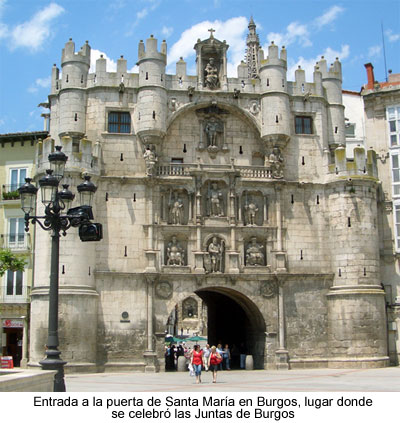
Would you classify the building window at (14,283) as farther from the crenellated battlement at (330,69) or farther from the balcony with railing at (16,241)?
the crenellated battlement at (330,69)

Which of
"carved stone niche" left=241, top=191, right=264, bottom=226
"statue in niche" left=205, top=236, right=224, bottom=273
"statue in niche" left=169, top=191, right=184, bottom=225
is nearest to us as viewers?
"statue in niche" left=205, top=236, right=224, bottom=273

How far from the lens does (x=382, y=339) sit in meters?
35.4

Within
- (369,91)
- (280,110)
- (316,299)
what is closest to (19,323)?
(316,299)

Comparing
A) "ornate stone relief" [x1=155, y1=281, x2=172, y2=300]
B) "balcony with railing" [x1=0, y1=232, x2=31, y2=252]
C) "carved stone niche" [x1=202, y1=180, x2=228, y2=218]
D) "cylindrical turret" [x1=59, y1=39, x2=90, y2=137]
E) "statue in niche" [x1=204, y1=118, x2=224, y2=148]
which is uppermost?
"cylindrical turret" [x1=59, y1=39, x2=90, y2=137]

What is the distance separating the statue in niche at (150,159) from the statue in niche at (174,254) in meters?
3.78

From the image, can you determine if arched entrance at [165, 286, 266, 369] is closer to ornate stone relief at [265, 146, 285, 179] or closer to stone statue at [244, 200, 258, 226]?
stone statue at [244, 200, 258, 226]

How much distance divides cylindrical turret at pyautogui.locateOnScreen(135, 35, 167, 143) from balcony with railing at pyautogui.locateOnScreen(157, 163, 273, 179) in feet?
5.57

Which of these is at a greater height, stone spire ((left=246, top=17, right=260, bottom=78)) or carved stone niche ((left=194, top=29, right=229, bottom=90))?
stone spire ((left=246, top=17, right=260, bottom=78))

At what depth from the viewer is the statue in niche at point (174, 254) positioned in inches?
1387

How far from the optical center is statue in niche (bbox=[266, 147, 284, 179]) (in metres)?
36.9

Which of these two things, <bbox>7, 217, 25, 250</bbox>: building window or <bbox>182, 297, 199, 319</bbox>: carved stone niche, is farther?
<bbox>182, 297, 199, 319</bbox>: carved stone niche

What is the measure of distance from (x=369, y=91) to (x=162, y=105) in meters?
12.8

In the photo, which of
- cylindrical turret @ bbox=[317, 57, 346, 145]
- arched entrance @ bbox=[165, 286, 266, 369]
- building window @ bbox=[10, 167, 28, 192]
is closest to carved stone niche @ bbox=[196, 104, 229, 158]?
cylindrical turret @ bbox=[317, 57, 346, 145]

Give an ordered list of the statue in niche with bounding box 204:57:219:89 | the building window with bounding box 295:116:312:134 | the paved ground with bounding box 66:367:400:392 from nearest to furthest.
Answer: the paved ground with bounding box 66:367:400:392 → the statue in niche with bounding box 204:57:219:89 → the building window with bounding box 295:116:312:134
